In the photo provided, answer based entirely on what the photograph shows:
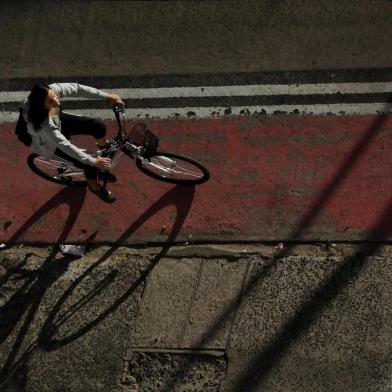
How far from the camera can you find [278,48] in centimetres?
870

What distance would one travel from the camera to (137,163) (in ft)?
25.3

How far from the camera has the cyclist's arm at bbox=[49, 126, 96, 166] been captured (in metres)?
6.23

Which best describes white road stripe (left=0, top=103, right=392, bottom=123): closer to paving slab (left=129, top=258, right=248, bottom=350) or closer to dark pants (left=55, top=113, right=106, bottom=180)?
dark pants (left=55, top=113, right=106, bottom=180)

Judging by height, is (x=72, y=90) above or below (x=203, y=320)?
above

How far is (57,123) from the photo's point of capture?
20.8ft

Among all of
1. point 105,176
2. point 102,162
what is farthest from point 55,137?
point 105,176

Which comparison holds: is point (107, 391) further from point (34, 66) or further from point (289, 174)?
point (34, 66)

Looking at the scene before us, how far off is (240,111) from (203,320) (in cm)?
309

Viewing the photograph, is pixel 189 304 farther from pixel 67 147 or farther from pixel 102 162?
pixel 67 147

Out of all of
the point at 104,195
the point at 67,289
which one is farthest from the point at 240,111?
the point at 67,289

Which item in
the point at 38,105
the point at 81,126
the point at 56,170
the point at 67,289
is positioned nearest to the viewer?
the point at 38,105

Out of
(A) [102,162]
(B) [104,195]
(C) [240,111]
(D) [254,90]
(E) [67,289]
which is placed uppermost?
(D) [254,90]

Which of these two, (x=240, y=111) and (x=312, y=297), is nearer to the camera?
(x=312, y=297)

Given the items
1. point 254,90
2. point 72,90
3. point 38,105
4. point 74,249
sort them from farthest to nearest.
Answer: point 254,90
point 74,249
point 72,90
point 38,105
